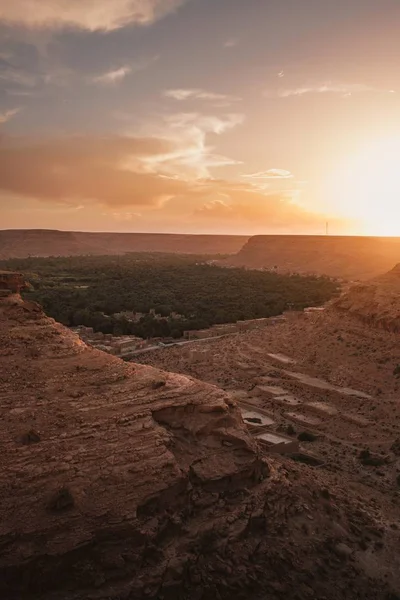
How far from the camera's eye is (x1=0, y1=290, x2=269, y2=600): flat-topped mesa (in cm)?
860

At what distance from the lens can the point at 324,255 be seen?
106m

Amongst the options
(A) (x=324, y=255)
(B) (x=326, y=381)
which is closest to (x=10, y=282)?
(B) (x=326, y=381)

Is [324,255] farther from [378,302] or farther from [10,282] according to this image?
[10,282]

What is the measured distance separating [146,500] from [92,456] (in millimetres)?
1204

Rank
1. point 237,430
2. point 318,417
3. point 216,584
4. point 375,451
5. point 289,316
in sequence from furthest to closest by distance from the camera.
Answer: point 289,316 < point 318,417 < point 375,451 < point 237,430 < point 216,584

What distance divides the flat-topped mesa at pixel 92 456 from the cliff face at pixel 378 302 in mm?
17225

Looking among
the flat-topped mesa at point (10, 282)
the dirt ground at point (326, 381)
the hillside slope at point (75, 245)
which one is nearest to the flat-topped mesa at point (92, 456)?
the flat-topped mesa at point (10, 282)

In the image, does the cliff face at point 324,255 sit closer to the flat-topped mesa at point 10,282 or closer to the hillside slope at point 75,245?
the hillside slope at point 75,245

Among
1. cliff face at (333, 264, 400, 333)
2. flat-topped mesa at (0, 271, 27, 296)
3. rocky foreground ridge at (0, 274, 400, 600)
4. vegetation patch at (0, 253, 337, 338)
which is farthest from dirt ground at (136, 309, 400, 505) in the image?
flat-topped mesa at (0, 271, 27, 296)

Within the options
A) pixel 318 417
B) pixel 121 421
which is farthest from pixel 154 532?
pixel 318 417

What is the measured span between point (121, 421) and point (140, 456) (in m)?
0.85

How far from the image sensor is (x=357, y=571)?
34.8ft

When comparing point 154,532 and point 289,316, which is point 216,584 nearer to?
point 154,532

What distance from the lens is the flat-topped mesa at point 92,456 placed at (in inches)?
339
